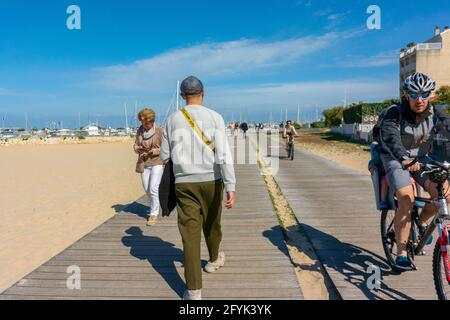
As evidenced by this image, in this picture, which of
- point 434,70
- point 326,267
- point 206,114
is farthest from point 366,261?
point 434,70

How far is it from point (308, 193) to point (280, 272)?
213 inches

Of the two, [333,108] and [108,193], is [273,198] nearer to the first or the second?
[108,193]

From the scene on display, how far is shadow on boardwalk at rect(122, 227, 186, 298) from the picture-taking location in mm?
3943

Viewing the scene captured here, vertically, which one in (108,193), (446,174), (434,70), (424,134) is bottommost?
(108,193)

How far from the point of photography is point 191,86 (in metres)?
3.49

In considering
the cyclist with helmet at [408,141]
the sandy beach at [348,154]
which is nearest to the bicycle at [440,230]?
the cyclist with helmet at [408,141]

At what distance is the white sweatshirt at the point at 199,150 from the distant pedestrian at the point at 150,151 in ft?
9.47

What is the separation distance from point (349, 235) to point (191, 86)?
11.2 ft

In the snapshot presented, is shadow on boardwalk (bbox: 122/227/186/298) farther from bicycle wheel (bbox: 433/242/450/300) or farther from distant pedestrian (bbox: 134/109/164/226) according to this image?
bicycle wheel (bbox: 433/242/450/300)

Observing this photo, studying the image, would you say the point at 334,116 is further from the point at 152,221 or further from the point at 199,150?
the point at 199,150

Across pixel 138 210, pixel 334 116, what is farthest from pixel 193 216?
pixel 334 116

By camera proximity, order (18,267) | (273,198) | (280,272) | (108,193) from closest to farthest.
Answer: (280,272)
(18,267)
(273,198)
(108,193)

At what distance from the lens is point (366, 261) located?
4.46m

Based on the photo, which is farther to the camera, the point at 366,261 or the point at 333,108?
the point at 333,108
